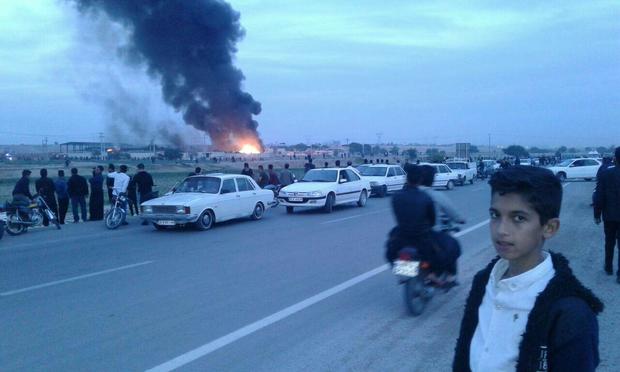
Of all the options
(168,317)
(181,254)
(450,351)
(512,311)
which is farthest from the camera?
(181,254)

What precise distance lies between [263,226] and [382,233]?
3515mm

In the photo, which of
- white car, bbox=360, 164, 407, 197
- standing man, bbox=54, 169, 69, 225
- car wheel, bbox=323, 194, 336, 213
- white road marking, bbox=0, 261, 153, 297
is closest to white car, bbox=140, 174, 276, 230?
car wheel, bbox=323, 194, 336, 213

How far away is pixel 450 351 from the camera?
517 cm

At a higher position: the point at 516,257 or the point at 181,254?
the point at 516,257

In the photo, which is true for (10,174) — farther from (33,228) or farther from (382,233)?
(382,233)

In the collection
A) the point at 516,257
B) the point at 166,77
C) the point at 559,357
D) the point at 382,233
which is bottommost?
the point at 382,233

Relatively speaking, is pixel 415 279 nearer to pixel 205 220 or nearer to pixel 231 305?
pixel 231 305

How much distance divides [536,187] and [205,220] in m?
13.3

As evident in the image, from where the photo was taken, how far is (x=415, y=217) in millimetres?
6301

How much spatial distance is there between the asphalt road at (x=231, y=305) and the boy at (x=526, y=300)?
9.41ft

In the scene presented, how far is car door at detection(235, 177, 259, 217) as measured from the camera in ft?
53.1

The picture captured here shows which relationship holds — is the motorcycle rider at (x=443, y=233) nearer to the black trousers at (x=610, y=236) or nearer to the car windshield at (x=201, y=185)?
the black trousers at (x=610, y=236)

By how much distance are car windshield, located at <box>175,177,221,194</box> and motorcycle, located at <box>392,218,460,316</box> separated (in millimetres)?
9913

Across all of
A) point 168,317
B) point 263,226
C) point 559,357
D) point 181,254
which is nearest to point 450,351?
point 168,317
